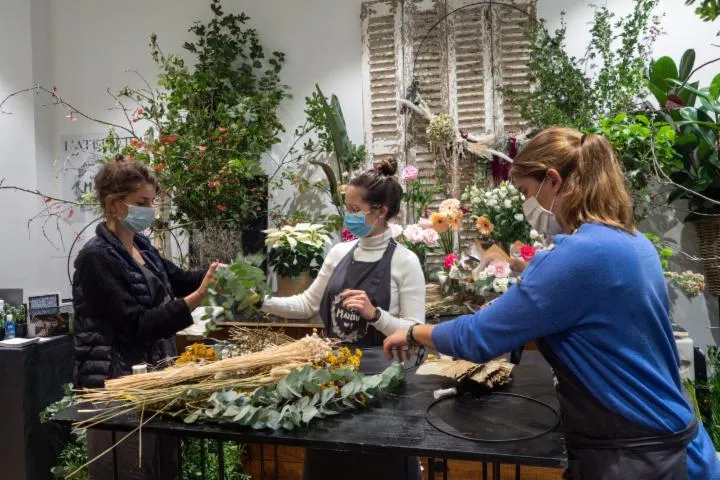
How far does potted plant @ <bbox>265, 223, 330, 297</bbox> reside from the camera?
344 cm

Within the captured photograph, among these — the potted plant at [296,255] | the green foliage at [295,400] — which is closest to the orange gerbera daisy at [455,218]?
the potted plant at [296,255]

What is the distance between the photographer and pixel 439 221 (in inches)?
126

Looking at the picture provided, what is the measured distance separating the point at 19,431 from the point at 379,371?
6.51 ft

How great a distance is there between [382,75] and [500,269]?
1750 mm

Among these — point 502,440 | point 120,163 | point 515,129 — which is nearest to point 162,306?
point 120,163

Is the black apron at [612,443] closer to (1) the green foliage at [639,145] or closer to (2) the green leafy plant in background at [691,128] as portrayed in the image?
(1) the green foliage at [639,145]

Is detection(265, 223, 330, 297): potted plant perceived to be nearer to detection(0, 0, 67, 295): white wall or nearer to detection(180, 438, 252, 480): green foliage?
detection(180, 438, 252, 480): green foliage

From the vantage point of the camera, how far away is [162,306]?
6.43 feet

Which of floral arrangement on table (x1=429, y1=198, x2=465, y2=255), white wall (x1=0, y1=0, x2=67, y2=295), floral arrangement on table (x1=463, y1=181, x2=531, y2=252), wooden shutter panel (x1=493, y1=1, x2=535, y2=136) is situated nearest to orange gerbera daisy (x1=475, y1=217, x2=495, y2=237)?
floral arrangement on table (x1=463, y1=181, x2=531, y2=252)

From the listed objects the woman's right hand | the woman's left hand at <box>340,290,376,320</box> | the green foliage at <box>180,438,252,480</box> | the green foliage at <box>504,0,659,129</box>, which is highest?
the green foliage at <box>504,0,659,129</box>

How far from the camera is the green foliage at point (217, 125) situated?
138 inches

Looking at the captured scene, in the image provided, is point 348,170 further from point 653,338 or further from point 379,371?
point 653,338

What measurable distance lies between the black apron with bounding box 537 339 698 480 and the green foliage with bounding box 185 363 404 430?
486 mm

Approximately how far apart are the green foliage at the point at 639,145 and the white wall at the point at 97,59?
0.83m
